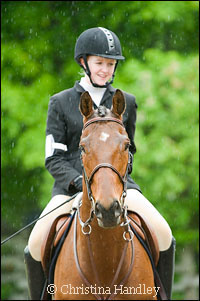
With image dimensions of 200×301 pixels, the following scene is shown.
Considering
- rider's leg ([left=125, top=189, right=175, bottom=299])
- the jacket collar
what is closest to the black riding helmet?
the jacket collar

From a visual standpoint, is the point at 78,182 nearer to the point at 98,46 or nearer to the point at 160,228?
the point at 160,228

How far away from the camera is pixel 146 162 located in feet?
44.4

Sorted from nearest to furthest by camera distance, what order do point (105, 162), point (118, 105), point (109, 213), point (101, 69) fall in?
1. point (109, 213)
2. point (105, 162)
3. point (118, 105)
4. point (101, 69)

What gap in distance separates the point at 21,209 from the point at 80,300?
10.9m

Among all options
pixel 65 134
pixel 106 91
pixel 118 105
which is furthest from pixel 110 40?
pixel 118 105

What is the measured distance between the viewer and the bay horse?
444 cm

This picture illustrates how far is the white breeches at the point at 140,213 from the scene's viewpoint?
588cm

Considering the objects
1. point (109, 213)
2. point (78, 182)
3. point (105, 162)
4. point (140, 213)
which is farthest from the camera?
point (140, 213)

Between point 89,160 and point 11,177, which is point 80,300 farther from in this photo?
point 11,177

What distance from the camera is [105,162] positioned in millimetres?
4426

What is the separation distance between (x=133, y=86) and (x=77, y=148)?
729 centimetres

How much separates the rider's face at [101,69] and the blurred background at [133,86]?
270 inches

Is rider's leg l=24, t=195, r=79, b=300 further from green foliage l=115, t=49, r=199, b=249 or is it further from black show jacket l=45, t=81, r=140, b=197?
green foliage l=115, t=49, r=199, b=249

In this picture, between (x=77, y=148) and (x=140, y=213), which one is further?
(x=77, y=148)
